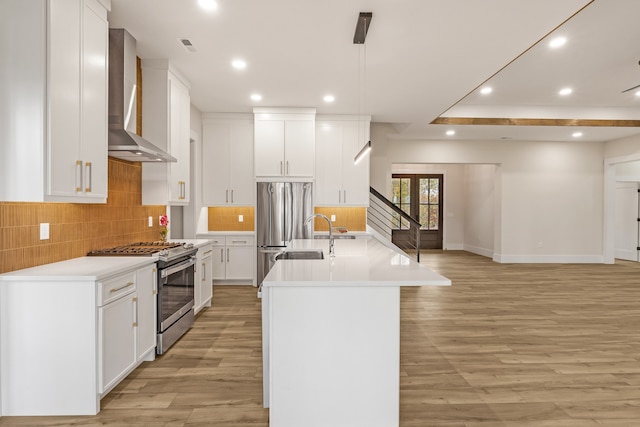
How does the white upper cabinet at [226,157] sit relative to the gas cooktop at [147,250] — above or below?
above

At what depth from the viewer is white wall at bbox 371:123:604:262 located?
9.39 m

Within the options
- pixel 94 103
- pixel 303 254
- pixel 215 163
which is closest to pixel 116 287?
pixel 94 103

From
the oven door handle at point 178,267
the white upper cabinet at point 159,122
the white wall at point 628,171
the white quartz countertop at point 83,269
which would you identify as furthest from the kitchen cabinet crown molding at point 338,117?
the white wall at point 628,171

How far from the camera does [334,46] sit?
3891mm

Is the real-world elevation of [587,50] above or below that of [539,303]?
above

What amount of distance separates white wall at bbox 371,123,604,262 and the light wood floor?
3.68 metres

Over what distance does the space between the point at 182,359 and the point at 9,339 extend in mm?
1360

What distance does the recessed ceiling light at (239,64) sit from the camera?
4336 mm

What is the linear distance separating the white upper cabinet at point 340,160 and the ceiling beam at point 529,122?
1.81m

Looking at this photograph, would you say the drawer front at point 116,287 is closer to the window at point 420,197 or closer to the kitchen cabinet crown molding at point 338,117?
the kitchen cabinet crown molding at point 338,117

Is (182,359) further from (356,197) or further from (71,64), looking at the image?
(356,197)

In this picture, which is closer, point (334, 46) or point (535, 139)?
point (334, 46)

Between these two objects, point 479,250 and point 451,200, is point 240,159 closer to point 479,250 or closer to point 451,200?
point 479,250

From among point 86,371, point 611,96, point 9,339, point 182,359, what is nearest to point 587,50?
point 611,96
